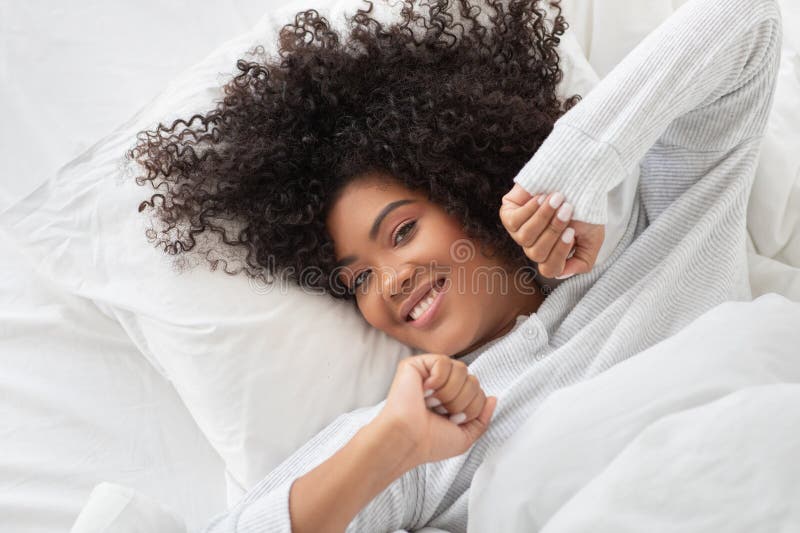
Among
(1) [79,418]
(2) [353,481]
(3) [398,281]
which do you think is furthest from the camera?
(1) [79,418]

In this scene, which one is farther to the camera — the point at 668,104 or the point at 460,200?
the point at 460,200

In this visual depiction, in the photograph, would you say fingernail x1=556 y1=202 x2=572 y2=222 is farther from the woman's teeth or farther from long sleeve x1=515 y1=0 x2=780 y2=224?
the woman's teeth

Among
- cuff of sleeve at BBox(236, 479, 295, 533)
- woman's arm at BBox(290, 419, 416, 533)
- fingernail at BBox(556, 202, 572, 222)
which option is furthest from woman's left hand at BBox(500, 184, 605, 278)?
cuff of sleeve at BBox(236, 479, 295, 533)

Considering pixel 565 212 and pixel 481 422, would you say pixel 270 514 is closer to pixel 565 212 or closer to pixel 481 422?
pixel 481 422

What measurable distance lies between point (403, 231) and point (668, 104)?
0.40 meters

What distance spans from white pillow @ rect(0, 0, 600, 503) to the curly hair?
1.6 inches

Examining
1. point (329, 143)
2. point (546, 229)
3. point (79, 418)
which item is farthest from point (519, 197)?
point (79, 418)

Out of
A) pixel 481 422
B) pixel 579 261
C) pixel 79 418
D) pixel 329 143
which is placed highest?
pixel 329 143

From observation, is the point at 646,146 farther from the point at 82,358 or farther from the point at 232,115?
the point at 82,358

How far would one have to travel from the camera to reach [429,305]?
1142mm

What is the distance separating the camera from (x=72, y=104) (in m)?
1.44

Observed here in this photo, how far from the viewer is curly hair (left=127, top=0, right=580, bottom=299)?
1.18 metres

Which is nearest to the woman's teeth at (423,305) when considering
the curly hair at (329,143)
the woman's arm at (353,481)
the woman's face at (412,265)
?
the woman's face at (412,265)

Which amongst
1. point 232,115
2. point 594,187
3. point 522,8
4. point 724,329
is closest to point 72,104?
point 232,115
